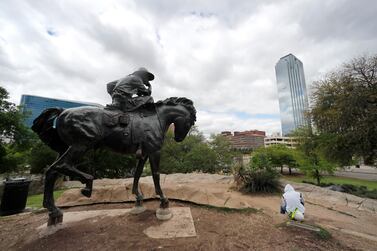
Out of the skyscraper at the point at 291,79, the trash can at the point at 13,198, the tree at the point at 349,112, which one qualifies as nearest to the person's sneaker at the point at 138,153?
the trash can at the point at 13,198

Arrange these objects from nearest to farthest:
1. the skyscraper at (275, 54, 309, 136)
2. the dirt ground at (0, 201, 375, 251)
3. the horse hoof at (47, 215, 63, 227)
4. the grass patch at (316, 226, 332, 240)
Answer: the dirt ground at (0, 201, 375, 251)
the grass patch at (316, 226, 332, 240)
the horse hoof at (47, 215, 63, 227)
the skyscraper at (275, 54, 309, 136)

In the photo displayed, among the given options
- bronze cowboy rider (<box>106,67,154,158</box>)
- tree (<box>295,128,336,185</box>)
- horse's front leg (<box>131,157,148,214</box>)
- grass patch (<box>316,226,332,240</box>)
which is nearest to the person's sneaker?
bronze cowboy rider (<box>106,67,154,158</box>)

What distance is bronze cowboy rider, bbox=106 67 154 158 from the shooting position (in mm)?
3553

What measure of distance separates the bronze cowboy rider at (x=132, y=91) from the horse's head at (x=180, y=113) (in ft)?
1.37

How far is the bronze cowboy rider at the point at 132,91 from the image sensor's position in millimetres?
3553

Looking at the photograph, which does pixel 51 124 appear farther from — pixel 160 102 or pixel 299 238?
pixel 299 238

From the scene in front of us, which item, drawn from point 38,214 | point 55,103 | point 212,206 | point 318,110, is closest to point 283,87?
point 318,110

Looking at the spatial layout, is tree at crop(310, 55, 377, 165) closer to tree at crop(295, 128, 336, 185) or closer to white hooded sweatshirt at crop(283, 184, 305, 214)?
tree at crop(295, 128, 336, 185)

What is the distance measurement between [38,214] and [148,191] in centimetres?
263

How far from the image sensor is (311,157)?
46.9 ft

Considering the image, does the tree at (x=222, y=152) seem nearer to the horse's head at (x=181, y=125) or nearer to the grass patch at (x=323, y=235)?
the horse's head at (x=181, y=125)

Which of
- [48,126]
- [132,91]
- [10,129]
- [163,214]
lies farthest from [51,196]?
[10,129]

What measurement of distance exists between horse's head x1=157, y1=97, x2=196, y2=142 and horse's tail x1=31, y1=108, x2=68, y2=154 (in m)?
1.94

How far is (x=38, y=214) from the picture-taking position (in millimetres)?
4258
